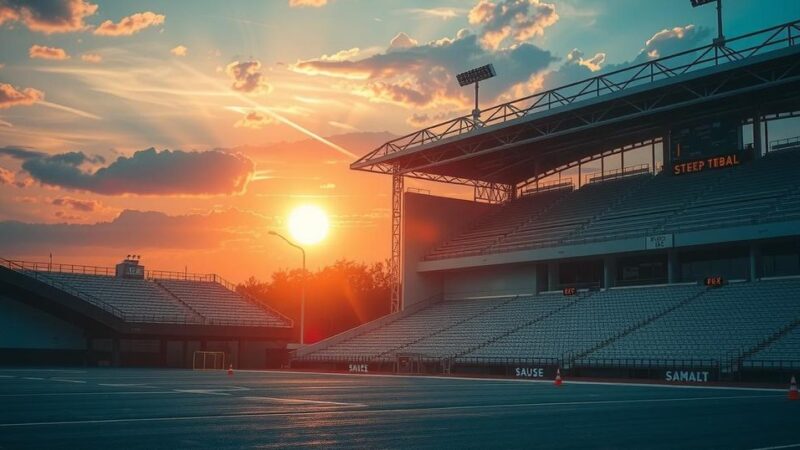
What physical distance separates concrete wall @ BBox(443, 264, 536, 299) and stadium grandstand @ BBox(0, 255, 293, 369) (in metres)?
13.3

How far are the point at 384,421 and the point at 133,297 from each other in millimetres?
50351

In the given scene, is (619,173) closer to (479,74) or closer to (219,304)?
(479,74)

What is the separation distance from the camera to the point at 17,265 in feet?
188

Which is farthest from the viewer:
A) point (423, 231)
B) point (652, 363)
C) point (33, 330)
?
point (423, 231)

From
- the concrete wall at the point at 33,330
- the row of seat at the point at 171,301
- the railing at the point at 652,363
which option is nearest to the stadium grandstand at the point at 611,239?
the railing at the point at 652,363

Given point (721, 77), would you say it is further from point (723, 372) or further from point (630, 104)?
point (723, 372)

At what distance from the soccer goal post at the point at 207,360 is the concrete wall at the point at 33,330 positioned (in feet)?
26.3

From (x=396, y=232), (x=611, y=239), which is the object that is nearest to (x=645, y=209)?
(x=611, y=239)

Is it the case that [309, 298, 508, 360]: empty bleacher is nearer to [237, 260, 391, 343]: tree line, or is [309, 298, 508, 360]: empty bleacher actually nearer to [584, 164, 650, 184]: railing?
[584, 164, 650, 184]: railing

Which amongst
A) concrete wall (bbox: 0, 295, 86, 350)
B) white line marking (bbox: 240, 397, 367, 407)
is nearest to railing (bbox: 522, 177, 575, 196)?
concrete wall (bbox: 0, 295, 86, 350)

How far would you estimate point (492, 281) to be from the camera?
59.9 m

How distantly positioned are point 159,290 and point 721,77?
143ft

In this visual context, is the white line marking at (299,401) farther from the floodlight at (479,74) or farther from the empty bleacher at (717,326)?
the floodlight at (479,74)

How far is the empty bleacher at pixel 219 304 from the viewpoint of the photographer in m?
63.0
